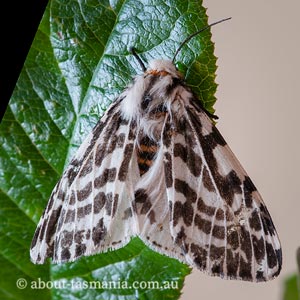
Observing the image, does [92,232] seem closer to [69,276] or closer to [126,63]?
[69,276]

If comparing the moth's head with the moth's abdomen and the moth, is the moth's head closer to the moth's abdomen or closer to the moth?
the moth

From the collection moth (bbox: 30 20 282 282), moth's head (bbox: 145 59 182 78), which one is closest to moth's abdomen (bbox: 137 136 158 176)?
moth (bbox: 30 20 282 282)

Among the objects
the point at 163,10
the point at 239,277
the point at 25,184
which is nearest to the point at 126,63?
the point at 163,10

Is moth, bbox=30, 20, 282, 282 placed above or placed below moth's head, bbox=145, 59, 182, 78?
below

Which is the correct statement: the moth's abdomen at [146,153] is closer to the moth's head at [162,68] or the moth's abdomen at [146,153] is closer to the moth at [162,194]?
the moth at [162,194]

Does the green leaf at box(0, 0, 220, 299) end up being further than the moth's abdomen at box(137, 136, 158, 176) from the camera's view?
No

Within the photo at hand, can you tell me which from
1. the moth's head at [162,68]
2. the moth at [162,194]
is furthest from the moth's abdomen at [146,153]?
the moth's head at [162,68]

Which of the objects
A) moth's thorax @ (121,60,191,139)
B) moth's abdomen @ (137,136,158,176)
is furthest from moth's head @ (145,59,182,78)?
moth's abdomen @ (137,136,158,176)

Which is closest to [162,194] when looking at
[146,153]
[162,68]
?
[146,153]
